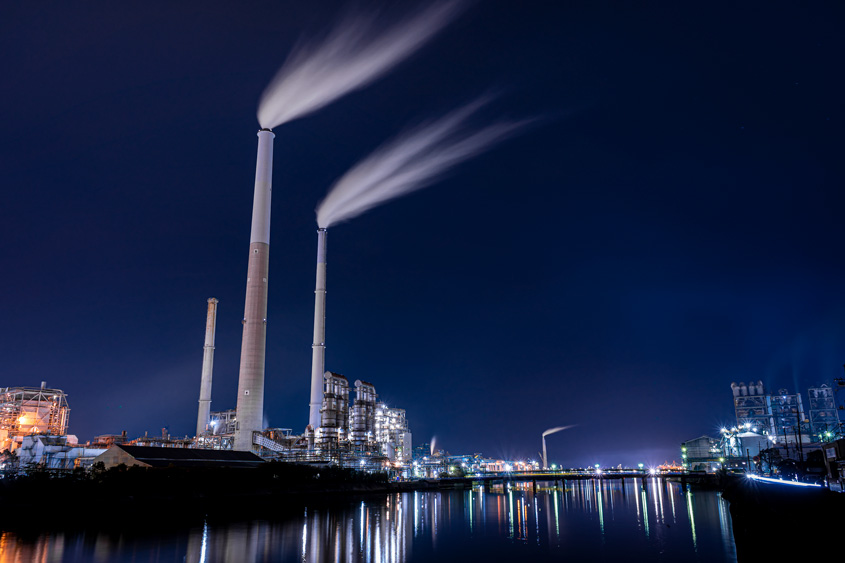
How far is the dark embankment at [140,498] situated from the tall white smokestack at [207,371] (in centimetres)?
3890

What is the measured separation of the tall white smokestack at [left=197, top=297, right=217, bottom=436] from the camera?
11820cm

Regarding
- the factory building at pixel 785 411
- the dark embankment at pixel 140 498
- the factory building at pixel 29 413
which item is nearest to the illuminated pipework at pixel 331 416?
the dark embankment at pixel 140 498

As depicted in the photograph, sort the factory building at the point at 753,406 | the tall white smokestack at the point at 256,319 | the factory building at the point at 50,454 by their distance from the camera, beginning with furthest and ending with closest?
1. the factory building at the point at 753,406
2. the tall white smokestack at the point at 256,319
3. the factory building at the point at 50,454

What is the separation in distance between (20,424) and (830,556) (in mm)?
127128

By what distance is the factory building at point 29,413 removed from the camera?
339ft

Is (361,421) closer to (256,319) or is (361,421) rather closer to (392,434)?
(392,434)

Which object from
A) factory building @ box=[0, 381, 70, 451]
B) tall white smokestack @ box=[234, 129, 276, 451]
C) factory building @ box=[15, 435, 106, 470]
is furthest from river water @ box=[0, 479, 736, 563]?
factory building @ box=[0, 381, 70, 451]

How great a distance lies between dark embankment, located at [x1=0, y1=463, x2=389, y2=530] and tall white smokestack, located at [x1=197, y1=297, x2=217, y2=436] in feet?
128

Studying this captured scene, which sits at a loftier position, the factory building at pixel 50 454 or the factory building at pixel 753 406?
the factory building at pixel 753 406

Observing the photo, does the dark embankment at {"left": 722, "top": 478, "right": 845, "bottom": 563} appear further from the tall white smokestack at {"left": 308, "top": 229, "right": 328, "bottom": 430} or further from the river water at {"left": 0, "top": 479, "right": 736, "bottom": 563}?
the tall white smokestack at {"left": 308, "top": 229, "right": 328, "bottom": 430}

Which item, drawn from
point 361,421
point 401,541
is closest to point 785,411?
point 361,421

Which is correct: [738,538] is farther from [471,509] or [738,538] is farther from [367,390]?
[367,390]

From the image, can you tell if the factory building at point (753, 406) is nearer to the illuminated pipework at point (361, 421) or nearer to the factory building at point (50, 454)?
the illuminated pipework at point (361, 421)

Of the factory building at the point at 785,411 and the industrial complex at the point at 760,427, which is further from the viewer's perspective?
the factory building at the point at 785,411
